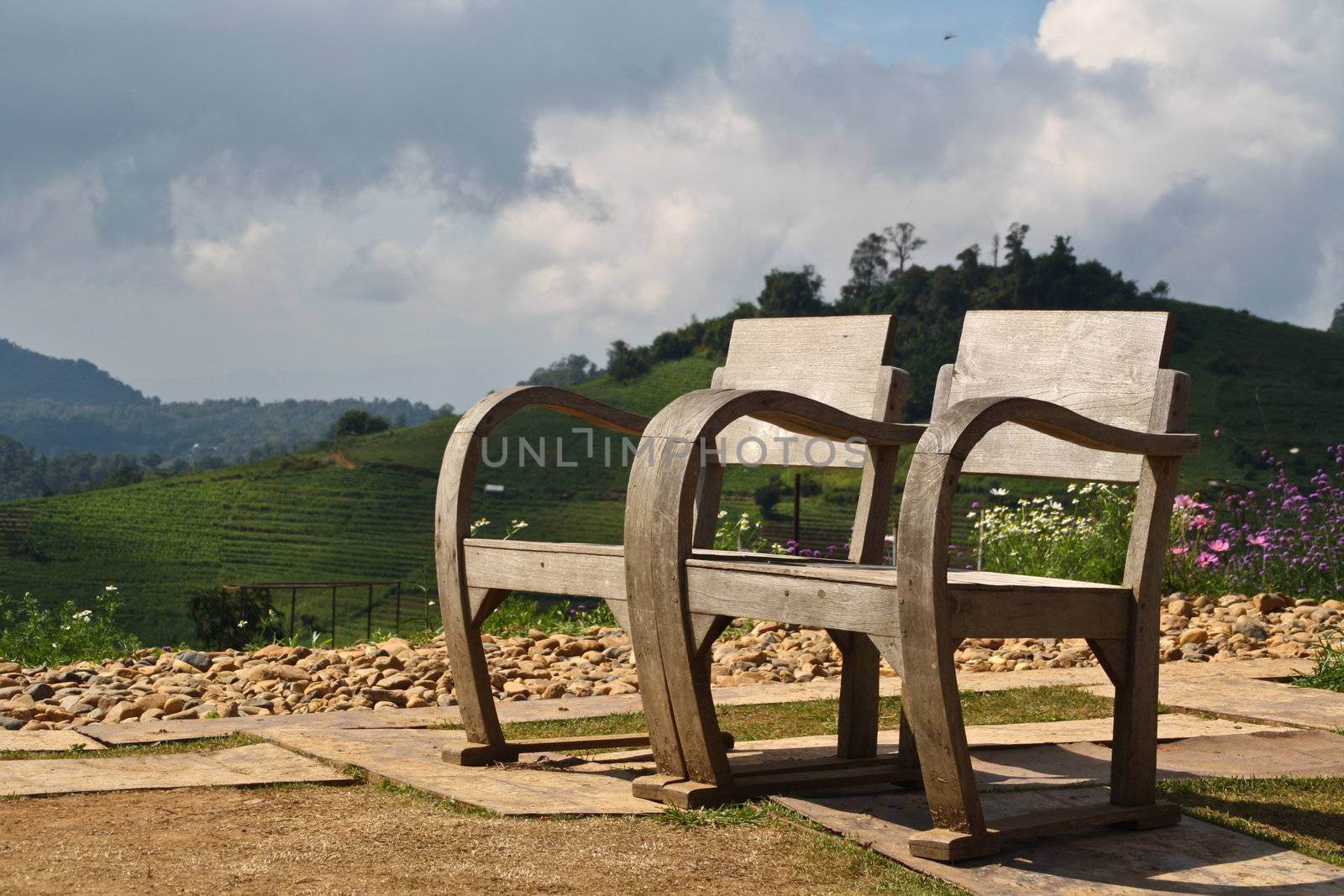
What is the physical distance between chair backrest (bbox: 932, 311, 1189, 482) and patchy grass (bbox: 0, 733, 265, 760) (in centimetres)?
194

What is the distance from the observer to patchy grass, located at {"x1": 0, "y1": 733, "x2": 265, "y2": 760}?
3.28 meters

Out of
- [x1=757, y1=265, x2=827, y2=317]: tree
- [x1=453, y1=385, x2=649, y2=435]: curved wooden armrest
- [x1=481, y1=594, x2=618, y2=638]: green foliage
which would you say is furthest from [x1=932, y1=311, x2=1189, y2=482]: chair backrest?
[x1=757, y1=265, x2=827, y2=317]: tree

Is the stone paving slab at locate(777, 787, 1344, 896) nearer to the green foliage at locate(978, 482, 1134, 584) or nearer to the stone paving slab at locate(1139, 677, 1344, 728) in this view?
the stone paving slab at locate(1139, 677, 1344, 728)

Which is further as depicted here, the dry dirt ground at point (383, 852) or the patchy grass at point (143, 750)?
the patchy grass at point (143, 750)

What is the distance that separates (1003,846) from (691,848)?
56 cm

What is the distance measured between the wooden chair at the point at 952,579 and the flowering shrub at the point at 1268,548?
15.4 feet

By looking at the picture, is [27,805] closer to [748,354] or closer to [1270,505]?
[748,354]

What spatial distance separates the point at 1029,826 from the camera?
8.04 feet

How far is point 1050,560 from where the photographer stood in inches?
306

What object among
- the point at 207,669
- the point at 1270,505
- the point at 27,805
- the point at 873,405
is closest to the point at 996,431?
the point at 873,405

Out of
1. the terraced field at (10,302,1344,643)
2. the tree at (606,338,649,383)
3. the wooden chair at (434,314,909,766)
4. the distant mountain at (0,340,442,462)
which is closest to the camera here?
the wooden chair at (434,314,909,766)

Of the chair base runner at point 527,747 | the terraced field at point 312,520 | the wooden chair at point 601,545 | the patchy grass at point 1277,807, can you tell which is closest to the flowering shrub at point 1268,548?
the patchy grass at point 1277,807

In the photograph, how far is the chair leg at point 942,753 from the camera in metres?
2.25

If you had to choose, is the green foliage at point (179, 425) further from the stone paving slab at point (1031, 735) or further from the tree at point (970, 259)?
the stone paving slab at point (1031, 735)
